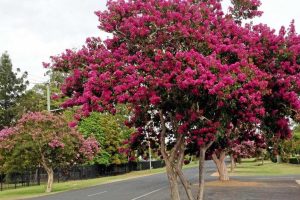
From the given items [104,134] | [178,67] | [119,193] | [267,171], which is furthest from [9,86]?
[178,67]

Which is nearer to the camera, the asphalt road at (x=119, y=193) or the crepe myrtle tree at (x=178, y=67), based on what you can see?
the crepe myrtle tree at (x=178, y=67)

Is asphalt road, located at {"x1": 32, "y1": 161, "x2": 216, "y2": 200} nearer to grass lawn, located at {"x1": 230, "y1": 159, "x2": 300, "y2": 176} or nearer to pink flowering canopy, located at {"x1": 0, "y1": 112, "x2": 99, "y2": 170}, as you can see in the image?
pink flowering canopy, located at {"x1": 0, "y1": 112, "x2": 99, "y2": 170}

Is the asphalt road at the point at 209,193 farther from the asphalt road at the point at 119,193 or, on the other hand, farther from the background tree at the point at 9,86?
the background tree at the point at 9,86

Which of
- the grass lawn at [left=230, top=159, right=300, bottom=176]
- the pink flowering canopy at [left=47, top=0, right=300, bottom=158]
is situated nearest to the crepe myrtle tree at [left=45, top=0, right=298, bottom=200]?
the pink flowering canopy at [left=47, top=0, right=300, bottom=158]

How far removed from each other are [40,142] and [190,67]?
23629 millimetres

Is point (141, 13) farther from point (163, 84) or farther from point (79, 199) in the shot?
point (79, 199)

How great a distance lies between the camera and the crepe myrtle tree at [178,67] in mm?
9852

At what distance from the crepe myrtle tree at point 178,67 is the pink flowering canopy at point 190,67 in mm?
21

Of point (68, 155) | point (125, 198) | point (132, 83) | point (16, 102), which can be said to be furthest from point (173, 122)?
point (16, 102)

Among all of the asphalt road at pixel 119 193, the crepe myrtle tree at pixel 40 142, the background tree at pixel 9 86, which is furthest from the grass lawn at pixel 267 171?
the background tree at pixel 9 86

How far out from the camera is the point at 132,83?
10.2 metres

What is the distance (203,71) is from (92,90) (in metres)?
2.63

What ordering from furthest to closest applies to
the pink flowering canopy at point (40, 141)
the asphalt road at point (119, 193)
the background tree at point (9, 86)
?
1. the background tree at point (9, 86)
2. the pink flowering canopy at point (40, 141)
3. the asphalt road at point (119, 193)

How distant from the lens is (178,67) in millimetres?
9867
